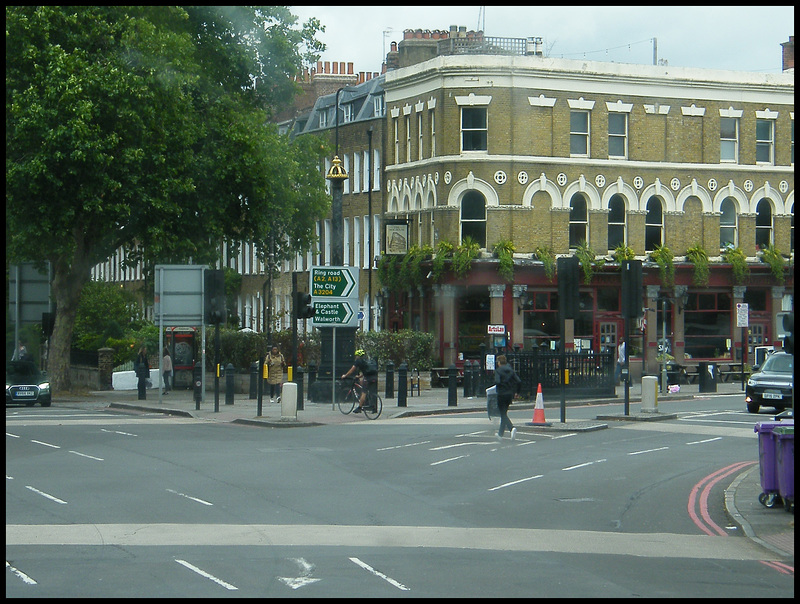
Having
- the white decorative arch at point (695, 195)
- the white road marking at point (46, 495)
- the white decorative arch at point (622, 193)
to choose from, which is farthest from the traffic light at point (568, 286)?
the white decorative arch at point (695, 195)

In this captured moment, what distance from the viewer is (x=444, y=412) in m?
32.1

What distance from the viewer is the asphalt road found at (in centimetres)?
1027

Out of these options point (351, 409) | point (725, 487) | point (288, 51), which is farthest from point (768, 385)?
point (288, 51)

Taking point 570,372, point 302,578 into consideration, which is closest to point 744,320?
Answer: point 570,372

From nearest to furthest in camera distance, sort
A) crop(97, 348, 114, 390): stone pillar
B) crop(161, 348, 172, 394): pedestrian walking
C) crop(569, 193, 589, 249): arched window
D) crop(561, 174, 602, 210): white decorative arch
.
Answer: crop(161, 348, 172, 394): pedestrian walking, crop(97, 348, 114, 390): stone pillar, crop(561, 174, 602, 210): white decorative arch, crop(569, 193, 589, 249): arched window

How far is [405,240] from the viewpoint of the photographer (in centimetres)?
4975

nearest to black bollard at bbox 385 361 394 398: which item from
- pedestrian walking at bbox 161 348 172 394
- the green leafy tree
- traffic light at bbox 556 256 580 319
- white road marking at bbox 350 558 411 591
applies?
pedestrian walking at bbox 161 348 172 394

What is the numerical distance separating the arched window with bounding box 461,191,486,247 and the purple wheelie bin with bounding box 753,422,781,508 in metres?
33.4

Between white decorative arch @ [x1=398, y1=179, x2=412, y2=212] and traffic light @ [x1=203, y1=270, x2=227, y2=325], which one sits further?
white decorative arch @ [x1=398, y1=179, x2=412, y2=212]

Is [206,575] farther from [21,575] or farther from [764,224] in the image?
[764,224]

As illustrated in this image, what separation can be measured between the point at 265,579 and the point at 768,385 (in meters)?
22.6

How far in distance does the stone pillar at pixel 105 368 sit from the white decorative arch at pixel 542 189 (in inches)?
656

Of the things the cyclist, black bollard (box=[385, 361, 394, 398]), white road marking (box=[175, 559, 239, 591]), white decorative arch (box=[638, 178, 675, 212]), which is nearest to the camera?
white road marking (box=[175, 559, 239, 591])

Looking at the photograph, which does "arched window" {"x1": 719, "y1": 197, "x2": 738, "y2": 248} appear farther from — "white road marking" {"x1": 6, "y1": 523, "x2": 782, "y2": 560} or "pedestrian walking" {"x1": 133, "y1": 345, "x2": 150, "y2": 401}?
"white road marking" {"x1": 6, "y1": 523, "x2": 782, "y2": 560}
